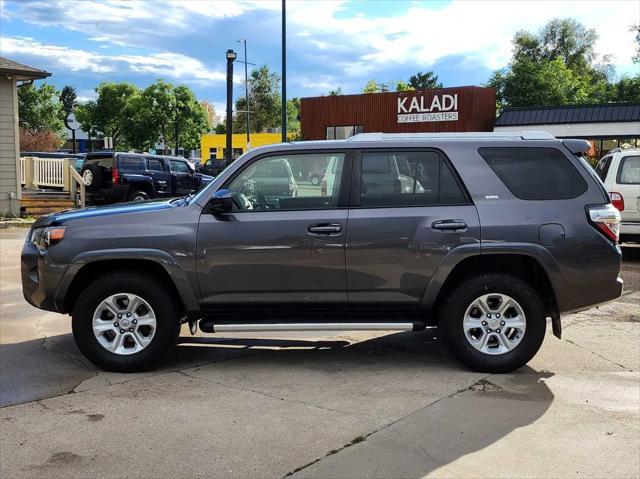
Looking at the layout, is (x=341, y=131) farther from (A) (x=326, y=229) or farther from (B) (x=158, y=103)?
(A) (x=326, y=229)

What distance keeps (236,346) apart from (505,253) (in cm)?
262

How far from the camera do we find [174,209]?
4984mm

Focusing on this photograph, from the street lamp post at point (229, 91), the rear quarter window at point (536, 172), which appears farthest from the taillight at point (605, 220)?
the street lamp post at point (229, 91)

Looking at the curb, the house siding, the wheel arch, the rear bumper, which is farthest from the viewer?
the rear bumper

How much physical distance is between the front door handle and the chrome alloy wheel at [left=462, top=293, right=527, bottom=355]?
4.00ft

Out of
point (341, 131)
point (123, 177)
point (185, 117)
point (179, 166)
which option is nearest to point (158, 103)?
point (185, 117)

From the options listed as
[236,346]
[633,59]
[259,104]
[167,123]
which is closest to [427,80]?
[259,104]

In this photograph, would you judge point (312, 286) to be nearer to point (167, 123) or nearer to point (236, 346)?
point (236, 346)

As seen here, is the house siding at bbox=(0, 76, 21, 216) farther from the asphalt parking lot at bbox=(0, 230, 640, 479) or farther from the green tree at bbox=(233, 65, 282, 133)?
the green tree at bbox=(233, 65, 282, 133)

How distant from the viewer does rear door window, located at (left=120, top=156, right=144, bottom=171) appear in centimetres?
1903

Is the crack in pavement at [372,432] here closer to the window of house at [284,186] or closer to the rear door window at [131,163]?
the window of house at [284,186]

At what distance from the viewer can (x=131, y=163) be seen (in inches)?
758

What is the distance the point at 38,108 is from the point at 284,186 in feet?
179

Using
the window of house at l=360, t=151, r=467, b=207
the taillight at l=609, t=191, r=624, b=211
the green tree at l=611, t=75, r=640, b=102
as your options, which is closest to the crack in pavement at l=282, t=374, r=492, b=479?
the window of house at l=360, t=151, r=467, b=207
